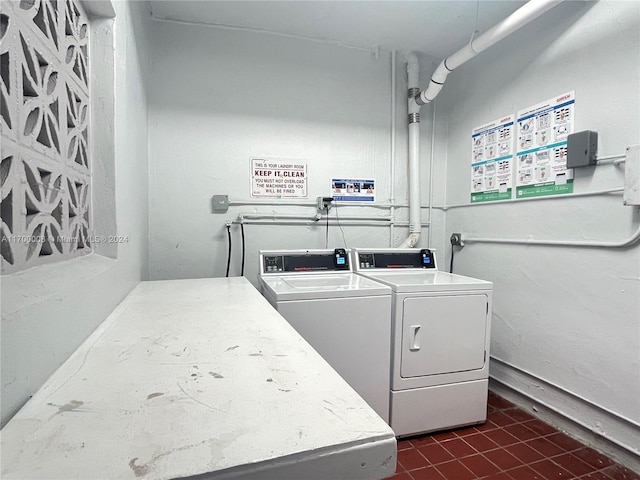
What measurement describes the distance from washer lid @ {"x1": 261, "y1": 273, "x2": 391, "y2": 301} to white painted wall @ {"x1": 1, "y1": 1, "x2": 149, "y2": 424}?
0.65m

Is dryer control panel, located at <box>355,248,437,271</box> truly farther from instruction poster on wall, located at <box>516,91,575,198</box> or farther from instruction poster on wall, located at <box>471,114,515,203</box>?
instruction poster on wall, located at <box>516,91,575,198</box>

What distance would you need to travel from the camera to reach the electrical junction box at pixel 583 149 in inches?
62.4

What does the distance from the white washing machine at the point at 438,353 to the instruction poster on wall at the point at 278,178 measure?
975mm

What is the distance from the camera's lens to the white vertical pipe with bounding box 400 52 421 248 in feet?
8.24

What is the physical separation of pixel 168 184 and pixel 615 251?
254cm

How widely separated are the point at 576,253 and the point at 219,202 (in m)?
2.15

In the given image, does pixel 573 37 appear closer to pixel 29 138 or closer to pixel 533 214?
pixel 533 214

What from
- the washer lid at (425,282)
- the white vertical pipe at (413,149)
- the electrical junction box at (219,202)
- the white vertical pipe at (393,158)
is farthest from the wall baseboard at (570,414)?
the electrical junction box at (219,202)

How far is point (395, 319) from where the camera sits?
1.65 m

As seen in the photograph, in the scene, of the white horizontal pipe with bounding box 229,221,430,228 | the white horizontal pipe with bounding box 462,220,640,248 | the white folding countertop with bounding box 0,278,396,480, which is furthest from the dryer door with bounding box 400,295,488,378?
the white folding countertop with bounding box 0,278,396,480

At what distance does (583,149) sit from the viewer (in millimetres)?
1601

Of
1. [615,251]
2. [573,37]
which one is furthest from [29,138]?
[573,37]

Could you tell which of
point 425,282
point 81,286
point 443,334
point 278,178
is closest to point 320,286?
point 425,282

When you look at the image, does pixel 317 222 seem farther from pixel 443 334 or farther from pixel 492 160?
pixel 492 160
